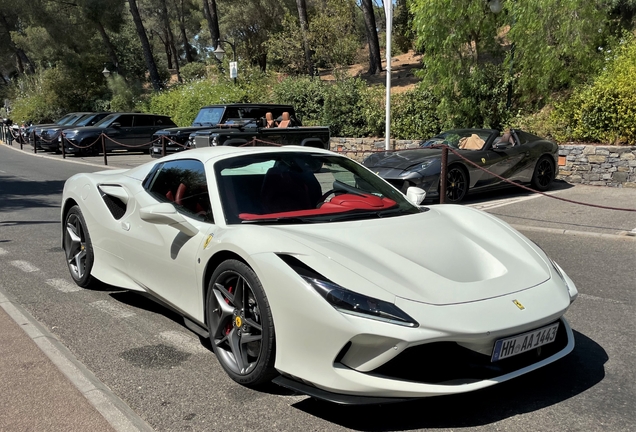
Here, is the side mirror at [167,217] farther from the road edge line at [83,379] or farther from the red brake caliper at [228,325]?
the road edge line at [83,379]

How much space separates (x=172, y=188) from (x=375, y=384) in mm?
2421

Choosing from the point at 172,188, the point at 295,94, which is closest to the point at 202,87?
the point at 295,94

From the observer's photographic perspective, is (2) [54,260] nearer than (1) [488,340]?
No

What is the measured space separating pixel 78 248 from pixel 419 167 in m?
5.85

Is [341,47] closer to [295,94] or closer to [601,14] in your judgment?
[295,94]

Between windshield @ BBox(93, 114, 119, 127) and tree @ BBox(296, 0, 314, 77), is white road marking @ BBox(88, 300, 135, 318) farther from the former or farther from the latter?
tree @ BBox(296, 0, 314, 77)

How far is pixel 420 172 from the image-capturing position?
959cm

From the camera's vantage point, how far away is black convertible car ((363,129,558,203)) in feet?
31.8

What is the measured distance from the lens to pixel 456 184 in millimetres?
10164

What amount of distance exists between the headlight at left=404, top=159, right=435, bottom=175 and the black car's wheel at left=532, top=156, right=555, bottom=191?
9.41ft

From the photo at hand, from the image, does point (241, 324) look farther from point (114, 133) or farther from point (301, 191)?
point (114, 133)

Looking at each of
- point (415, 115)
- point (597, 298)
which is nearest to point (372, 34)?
point (415, 115)

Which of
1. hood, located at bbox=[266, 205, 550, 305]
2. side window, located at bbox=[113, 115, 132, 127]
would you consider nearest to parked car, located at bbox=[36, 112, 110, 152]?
side window, located at bbox=[113, 115, 132, 127]

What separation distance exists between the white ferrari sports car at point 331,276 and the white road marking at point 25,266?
1875 mm
